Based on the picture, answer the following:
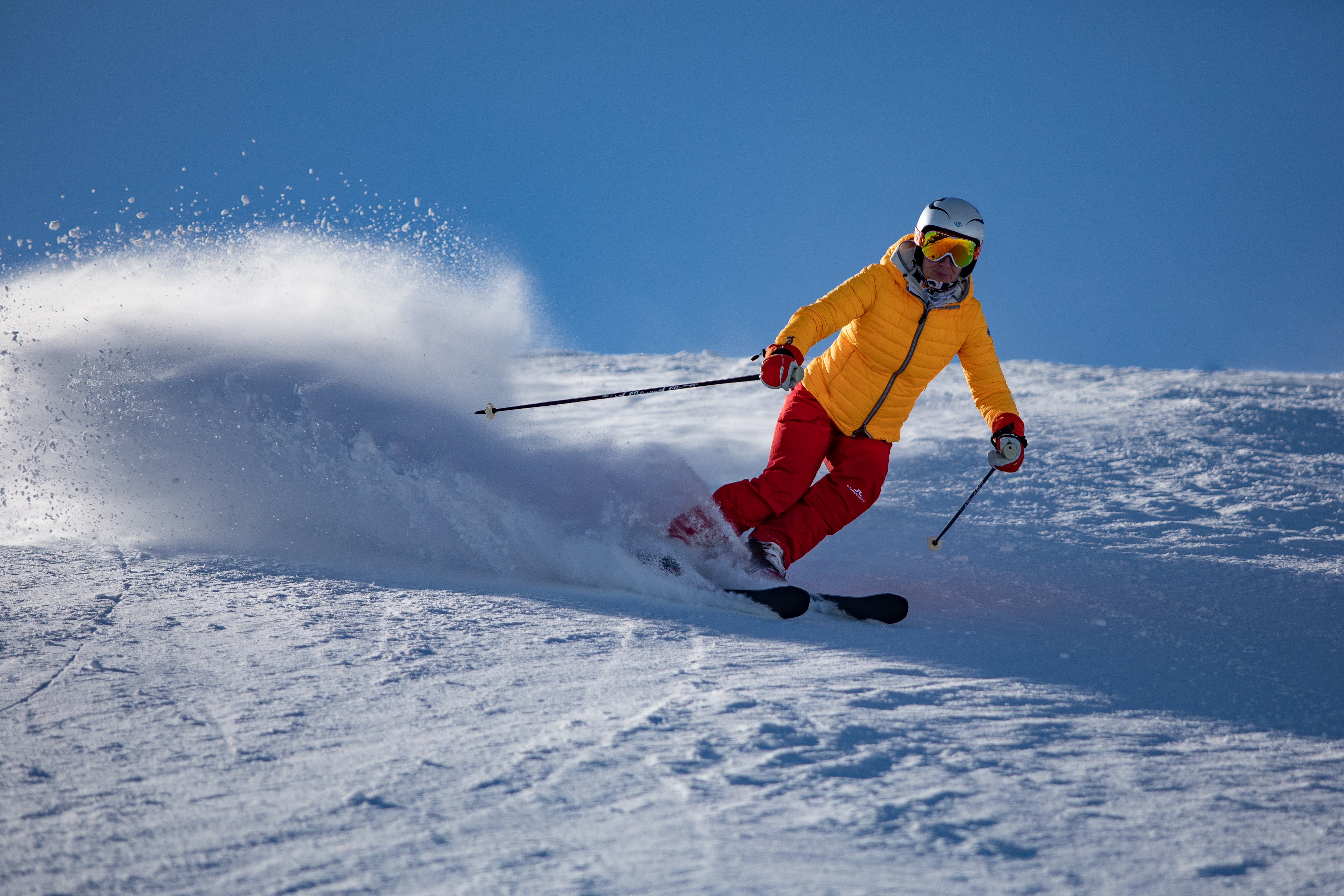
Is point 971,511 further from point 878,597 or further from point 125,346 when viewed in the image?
point 125,346

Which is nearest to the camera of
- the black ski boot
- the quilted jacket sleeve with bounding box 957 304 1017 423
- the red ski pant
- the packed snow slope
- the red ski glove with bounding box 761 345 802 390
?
the packed snow slope

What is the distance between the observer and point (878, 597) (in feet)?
10.6

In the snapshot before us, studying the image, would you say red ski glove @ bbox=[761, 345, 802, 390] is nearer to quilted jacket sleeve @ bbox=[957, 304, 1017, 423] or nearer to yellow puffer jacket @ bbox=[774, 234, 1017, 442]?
yellow puffer jacket @ bbox=[774, 234, 1017, 442]

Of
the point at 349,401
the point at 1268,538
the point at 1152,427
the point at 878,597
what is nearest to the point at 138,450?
the point at 349,401

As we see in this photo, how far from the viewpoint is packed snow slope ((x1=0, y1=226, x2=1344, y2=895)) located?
4.58 ft

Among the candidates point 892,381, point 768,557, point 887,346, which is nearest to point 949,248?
point 887,346

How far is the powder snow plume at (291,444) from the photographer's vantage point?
3.74 m

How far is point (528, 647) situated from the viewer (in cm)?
243

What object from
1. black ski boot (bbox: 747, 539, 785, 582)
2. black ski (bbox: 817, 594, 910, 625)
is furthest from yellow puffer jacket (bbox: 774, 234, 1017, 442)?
black ski (bbox: 817, 594, 910, 625)

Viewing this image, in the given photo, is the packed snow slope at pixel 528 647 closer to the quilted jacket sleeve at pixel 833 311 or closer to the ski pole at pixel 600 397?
the ski pole at pixel 600 397

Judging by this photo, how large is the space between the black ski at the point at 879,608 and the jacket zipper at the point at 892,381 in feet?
2.87

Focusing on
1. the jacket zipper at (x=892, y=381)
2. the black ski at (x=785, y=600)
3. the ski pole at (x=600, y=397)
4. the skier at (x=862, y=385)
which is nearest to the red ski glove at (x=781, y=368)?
the skier at (x=862, y=385)

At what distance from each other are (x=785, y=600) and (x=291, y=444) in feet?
8.35

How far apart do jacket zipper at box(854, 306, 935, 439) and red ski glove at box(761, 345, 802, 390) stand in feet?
1.70
